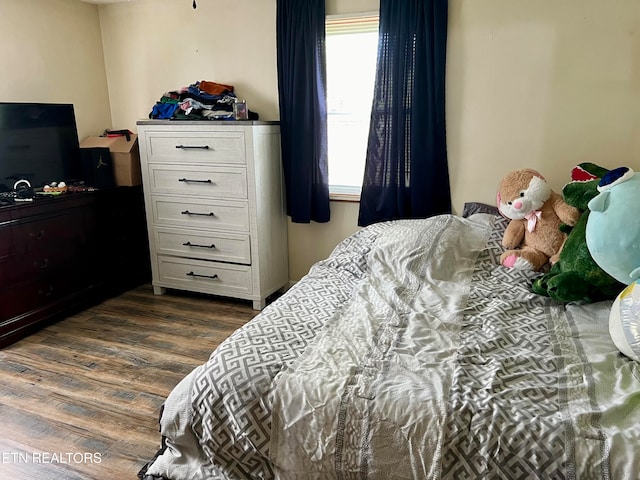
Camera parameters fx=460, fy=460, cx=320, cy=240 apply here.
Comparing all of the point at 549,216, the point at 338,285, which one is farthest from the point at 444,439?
the point at 549,216

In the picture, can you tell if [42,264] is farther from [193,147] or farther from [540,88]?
[540,88]

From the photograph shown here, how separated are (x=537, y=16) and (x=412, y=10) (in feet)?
2.23

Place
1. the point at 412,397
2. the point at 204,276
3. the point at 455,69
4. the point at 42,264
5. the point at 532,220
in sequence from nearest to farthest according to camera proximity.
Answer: the point at 412,397, the point at 532,220, the point at 455,69, the point at 42,264, the point at 204,276

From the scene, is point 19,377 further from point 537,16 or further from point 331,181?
point 537,16

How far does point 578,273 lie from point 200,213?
2318 mm

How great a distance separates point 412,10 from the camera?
2670mm

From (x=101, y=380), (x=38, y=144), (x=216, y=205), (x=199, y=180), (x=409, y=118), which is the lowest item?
(x=101, y=380)

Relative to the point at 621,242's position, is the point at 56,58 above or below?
above

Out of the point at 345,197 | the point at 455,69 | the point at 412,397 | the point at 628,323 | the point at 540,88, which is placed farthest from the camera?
the point at 345,197

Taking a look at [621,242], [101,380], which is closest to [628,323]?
[621,242]

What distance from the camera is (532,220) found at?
7.44ft

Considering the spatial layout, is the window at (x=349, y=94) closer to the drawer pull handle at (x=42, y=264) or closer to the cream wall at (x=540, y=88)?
the cream wall at (x=540, y=88)

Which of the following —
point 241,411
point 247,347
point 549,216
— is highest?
point 549,216

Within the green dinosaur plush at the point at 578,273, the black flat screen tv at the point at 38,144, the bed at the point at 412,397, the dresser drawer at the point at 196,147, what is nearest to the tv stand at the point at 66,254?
the black flat screen tv at the point at 38,144
